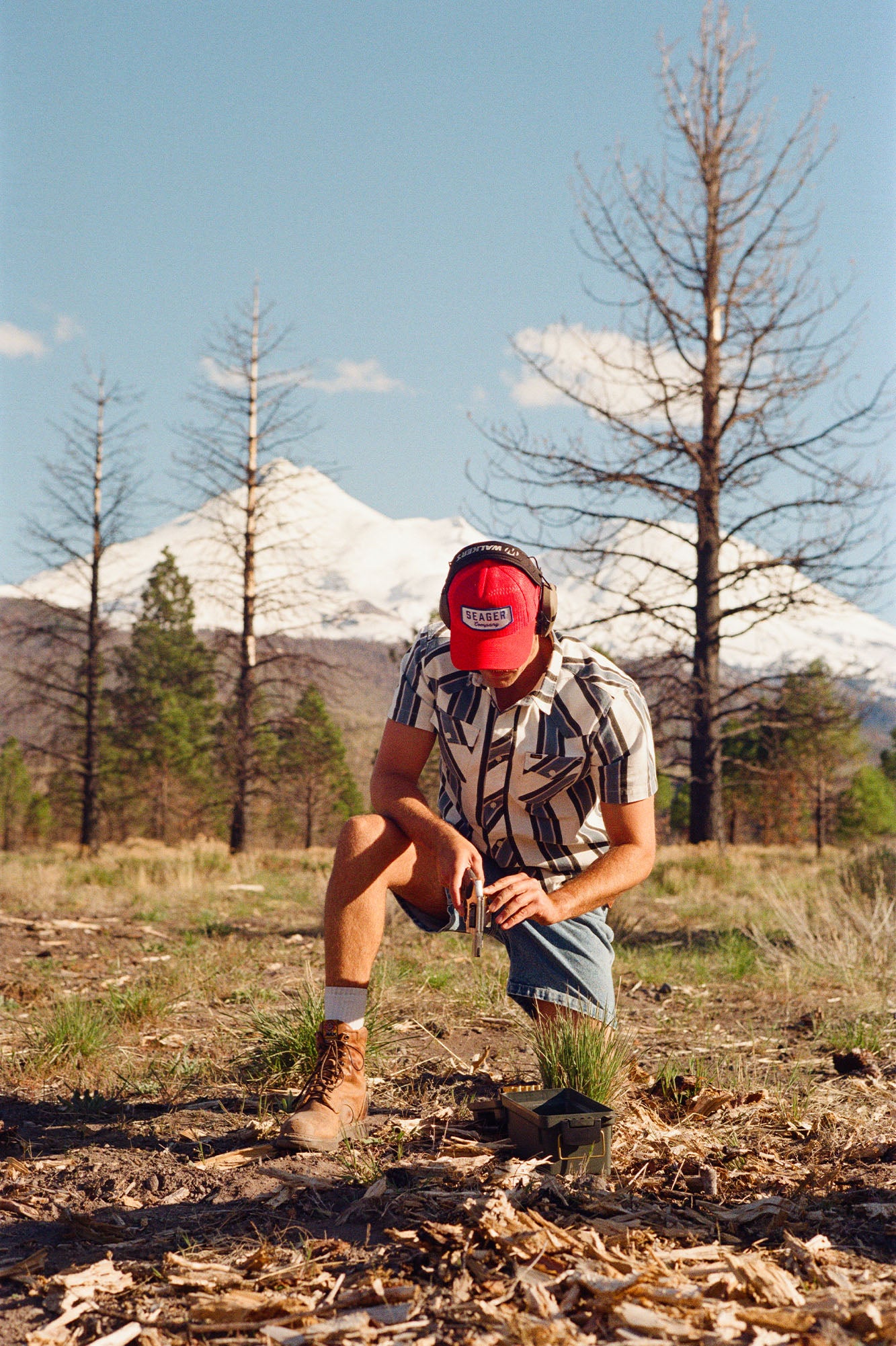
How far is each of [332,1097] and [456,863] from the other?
794 mm

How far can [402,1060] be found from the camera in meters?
4.03

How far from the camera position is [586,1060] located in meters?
3.15

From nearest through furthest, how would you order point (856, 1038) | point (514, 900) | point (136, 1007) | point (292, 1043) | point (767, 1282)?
point (767, 1282)
point (514, 900)
point (292, 1043)
point (856, 1038)
point (136, 1007)

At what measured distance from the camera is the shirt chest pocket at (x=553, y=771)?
341 cm

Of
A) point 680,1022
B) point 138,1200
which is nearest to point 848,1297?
point 138,1200

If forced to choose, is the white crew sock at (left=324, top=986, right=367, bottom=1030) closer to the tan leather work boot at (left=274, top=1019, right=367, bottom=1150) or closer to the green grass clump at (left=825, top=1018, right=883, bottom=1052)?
the tan leather work boot at (left=274, top=1019, right=367, bottom=1150)

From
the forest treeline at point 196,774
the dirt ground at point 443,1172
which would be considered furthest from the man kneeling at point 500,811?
the forest treeline at point 196,774

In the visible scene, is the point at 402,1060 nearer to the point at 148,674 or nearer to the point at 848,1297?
the point at 848,1297

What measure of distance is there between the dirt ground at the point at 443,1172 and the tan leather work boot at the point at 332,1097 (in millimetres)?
61

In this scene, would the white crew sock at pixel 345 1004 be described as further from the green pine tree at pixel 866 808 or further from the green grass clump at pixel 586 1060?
the green pine tree at pixel 866 808

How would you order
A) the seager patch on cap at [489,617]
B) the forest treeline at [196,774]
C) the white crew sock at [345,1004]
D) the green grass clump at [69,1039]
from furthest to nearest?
the forest treeline at [196,774]
the green grass clump at [69,1039]
the white crew sock at [345,1004]
the seager patch on cap at [489,617]

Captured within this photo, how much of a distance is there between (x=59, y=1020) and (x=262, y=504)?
17762 mm

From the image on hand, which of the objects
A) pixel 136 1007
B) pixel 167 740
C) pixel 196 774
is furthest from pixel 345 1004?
pixel 196 774

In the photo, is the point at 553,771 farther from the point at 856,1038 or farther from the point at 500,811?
the point at 856,1038
